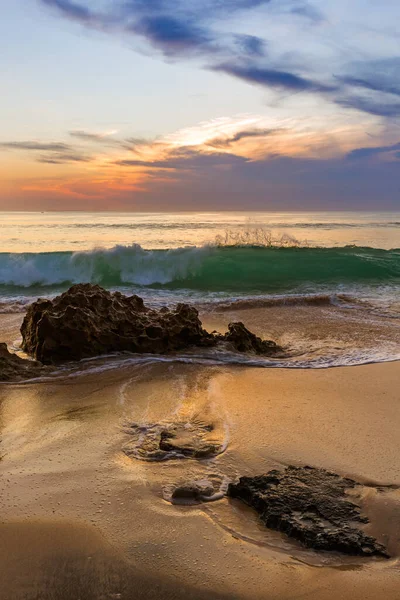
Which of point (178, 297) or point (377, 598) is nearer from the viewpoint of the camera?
point (377, 598)

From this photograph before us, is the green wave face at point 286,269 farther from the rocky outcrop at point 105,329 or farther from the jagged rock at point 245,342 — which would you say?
the rocky outcrop at point 105,329

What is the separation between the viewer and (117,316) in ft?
19.6

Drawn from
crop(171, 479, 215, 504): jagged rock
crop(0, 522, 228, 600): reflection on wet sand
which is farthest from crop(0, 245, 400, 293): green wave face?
crop(0, 522, 228, 600): reflection on wet sand

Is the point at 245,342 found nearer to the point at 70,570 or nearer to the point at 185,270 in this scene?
the point at 70,570

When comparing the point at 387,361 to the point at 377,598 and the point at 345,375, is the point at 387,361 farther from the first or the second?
the point at 377,598

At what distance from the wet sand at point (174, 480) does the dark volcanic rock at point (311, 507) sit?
0.07 metres

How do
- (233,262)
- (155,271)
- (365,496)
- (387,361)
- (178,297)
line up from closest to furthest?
(365,496)
(387,361)
(178,297)
(155,271)
(233,262)

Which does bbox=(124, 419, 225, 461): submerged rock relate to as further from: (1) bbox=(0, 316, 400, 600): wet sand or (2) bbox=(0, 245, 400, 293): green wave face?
(2) bbox=(0, 245, 400, 293): green wave face

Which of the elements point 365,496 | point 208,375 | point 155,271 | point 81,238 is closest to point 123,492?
point 365,496

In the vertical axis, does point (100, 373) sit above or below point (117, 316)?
below

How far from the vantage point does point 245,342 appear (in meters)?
6.16

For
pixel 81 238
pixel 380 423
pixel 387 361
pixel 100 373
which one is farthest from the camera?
pixel 81 238

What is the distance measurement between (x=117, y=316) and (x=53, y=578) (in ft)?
13.0

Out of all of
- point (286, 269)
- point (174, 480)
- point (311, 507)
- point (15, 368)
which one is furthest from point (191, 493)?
point (286, 269)
